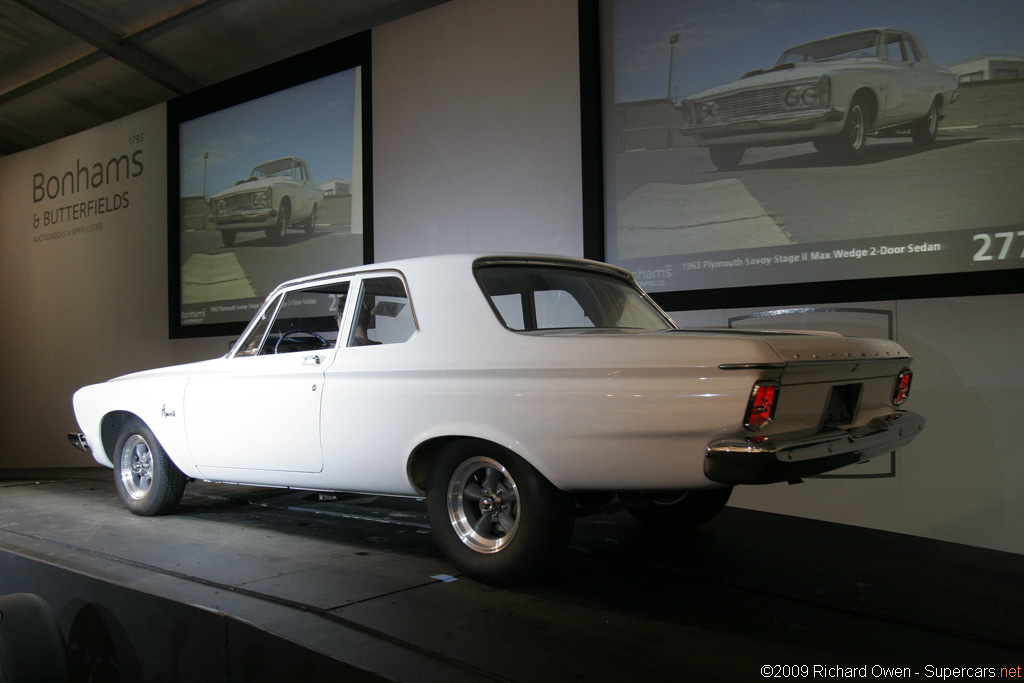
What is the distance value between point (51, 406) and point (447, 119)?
960cm

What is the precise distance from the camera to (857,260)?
5.54 metres

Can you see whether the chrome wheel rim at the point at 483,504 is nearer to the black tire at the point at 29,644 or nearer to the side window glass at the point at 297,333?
the side window glass at the point at 297,333

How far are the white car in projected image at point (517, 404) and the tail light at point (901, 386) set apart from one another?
1 centimetres

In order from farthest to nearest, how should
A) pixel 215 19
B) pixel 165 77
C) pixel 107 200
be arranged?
pixel 107 200, pixel 165 77, pixel 215 19

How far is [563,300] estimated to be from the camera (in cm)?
395

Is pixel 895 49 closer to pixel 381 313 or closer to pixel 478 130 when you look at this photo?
pixel 478 130

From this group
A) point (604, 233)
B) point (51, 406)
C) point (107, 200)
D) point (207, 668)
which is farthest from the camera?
point (51, 406)

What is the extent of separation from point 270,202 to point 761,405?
28.3ft

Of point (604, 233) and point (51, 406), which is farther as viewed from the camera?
point (51, 406)

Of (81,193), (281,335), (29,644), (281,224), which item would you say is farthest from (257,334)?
(81,193)

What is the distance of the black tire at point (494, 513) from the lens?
307cm

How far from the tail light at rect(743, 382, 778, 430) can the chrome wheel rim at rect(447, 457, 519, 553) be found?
3.52ft

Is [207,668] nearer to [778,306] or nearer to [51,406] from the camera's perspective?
[778,306]

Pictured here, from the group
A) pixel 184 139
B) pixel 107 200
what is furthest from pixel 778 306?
pixel 107 200
